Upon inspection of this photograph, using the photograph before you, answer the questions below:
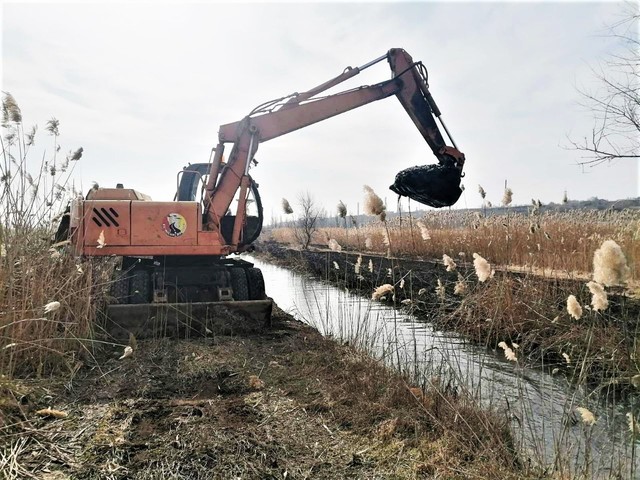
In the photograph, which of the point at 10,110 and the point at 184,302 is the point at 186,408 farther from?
the point at 184,302

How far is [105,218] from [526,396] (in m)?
5.73

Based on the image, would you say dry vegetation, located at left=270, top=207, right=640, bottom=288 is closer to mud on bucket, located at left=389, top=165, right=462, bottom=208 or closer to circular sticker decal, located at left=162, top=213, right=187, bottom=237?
mud on bucket, located at left=389, top=165, right=462, bottom=208

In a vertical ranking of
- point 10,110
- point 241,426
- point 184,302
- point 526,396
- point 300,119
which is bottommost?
point 526,396

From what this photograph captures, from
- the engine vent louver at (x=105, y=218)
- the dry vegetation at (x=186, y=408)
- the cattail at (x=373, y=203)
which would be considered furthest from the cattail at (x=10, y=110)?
the cattail at (x=373, y=203)

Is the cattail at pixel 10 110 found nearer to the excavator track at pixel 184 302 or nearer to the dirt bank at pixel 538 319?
the excavator track at pixel 184 302

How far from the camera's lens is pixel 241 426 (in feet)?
11.4

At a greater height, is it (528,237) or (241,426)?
(528,237)

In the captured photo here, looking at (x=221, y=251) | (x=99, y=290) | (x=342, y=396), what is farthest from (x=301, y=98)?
(x=342, y=396)

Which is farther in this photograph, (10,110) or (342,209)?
(342,209)

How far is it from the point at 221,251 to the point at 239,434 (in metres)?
4.22

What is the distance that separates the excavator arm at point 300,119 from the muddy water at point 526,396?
2.46 m

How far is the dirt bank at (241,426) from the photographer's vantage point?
2.92m

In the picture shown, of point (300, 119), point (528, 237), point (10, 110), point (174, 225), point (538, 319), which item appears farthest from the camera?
point (528, 237)

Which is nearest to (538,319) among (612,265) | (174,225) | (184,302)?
(612,265)
